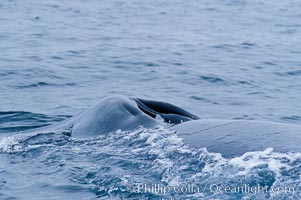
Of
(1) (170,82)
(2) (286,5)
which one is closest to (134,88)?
(1) (170,82)

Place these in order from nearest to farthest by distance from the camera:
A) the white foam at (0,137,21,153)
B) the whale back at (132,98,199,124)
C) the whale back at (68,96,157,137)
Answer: the whale back at (68,96,157,137) → the white foam at (0,137,21,153) → the whale back at (132,98,199,124)

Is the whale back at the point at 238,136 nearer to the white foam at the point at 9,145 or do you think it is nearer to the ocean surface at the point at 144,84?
the ocean surface at the point at 144,84

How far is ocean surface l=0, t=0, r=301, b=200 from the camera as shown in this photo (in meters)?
7.09

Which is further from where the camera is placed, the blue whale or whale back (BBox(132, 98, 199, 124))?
whale back (BBox(132, 98, 199, 124))

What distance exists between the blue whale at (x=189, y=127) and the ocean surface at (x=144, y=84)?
164mm

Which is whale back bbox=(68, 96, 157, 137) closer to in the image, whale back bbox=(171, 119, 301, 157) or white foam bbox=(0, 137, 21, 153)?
whale back bbox=(171, 119, 301, 157)

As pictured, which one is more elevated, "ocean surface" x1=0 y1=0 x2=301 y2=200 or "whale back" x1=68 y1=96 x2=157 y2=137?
"whale back" x1=68 y1=96 x2=157 y2=137

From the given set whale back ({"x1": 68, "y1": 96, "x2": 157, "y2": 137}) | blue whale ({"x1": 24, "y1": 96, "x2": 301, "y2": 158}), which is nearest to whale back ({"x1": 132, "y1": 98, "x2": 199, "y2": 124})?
blue whale ({"x1": 24, "y1": 96, "x2": 301, "y2": 158})

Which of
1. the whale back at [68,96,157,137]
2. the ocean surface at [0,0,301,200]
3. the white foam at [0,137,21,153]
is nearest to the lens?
the ocean surface at [0,0,301,200]

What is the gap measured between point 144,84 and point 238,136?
26.7 feet

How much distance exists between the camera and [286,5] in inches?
1203

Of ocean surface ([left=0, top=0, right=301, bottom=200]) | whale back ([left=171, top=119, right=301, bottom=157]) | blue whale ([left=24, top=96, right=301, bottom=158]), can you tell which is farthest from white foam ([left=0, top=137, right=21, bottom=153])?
whale back ([left=171, top=119, right=301, bottom=157])

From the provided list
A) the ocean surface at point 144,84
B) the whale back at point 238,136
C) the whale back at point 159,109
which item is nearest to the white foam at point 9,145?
the ocean surface at point 144,84

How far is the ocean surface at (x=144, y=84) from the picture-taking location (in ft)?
23.3
